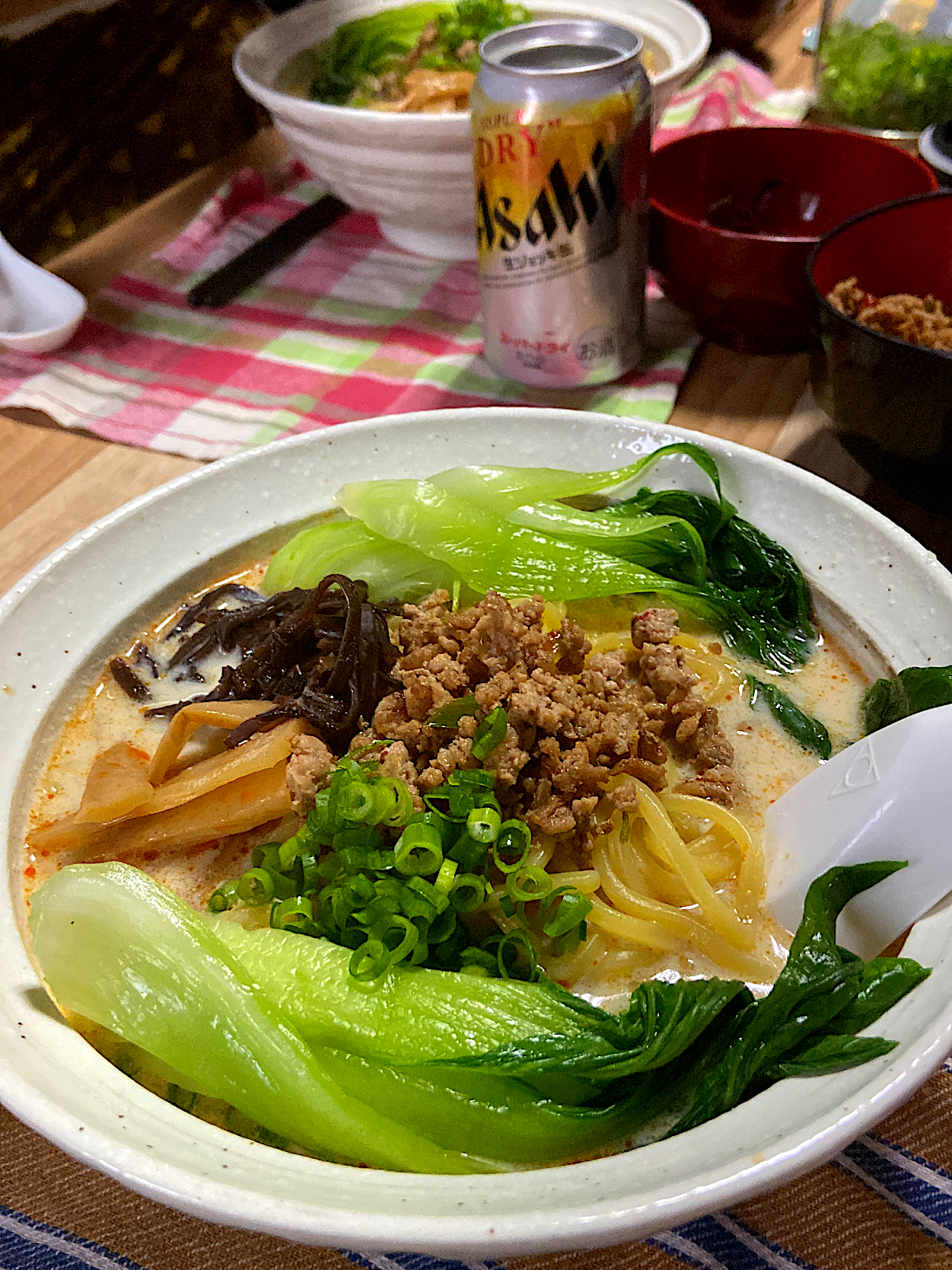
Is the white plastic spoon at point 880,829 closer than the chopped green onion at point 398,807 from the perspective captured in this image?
Yes

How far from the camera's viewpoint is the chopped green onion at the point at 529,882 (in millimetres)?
→ 1051

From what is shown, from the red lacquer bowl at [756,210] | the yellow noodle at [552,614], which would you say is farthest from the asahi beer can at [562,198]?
the yellow noodle at [552,614]

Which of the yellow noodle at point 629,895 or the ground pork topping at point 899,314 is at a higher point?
the ground pork topping at point 899,314

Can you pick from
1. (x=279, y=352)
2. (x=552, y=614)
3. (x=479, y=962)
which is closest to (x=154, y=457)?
(x=279, y=352)

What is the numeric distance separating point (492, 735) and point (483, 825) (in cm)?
13

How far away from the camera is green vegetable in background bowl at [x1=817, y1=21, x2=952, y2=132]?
2.52 meters

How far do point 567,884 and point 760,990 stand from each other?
221mm

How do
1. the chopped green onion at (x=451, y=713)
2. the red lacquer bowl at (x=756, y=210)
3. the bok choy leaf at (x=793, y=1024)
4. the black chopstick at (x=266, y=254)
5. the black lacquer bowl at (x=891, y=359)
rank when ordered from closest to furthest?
the bok choy leaf at (x=793, y=1024), the chopped green onion at (x=451, y=713), the black lacquer bowl at (x=891, y=359), the red lacquer bowl at (x=756, y=210), the black chopstick at (x=266, y=254)

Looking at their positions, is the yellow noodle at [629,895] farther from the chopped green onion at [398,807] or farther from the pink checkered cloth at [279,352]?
the pink checkered cloth at [279,352]

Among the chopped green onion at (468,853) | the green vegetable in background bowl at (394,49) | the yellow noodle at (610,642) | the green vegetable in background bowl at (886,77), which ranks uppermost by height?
the green vegetable in background bowl at (394,49)

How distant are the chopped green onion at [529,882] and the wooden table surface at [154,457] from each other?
3.11 feet

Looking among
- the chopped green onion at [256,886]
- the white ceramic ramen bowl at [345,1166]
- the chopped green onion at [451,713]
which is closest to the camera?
the white ceramic ramen bowl at [345,1166]

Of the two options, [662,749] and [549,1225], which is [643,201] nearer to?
[662,749]

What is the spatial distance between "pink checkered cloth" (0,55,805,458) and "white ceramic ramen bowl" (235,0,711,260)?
0.53ft
